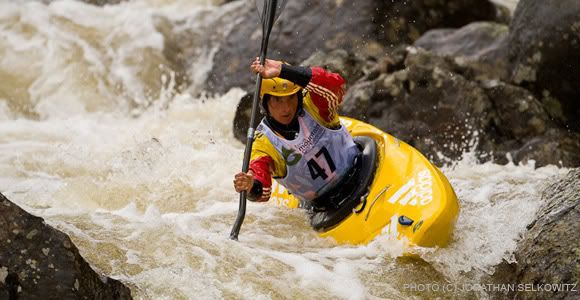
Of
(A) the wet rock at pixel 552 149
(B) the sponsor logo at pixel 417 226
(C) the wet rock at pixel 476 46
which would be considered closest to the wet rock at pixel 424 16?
(C) the wet rock at pixel 476 46

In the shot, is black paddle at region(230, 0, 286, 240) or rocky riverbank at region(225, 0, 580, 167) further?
rocky riverbank at region(225, 0, 580, 167)

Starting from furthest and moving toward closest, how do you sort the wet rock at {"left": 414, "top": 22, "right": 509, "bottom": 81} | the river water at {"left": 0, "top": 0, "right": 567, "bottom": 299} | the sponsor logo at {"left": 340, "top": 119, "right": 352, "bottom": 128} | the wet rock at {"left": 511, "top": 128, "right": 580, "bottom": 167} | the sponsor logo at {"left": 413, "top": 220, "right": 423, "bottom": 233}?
the wet rock at {"left": 414, "top": 22, "right": 509, "bottom": 81}, the wet rock at {"left": 511, "top": 128, "right": 580, "bottom": 167}, the sponsor logo at {"left": 340, "top": 119, "right": 352, "bottom": 128}, the sponsor logo at {"left": 413, "top": 220, "right": 423, "bottom": 233}, the river water at {"left": 0, "top": 0, "right": 567, "bottom": 299}

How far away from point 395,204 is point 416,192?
150 mm

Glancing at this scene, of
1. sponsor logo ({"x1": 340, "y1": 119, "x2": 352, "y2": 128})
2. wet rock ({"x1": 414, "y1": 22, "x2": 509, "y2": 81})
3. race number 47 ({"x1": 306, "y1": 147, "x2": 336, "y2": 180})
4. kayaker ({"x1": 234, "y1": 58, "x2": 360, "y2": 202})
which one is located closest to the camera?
kayaker ({"x1": 234, "y1": 58, "x2": 360, "y2": 202})

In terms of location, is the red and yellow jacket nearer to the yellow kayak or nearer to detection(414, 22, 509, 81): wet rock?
the yellow kayak

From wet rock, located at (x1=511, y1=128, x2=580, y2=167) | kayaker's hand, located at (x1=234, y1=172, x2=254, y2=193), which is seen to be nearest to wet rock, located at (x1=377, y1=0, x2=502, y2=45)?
wet rock, located at (x1=511, y1=128, x2=580, y2=167)

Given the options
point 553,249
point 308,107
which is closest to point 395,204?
point 308,107

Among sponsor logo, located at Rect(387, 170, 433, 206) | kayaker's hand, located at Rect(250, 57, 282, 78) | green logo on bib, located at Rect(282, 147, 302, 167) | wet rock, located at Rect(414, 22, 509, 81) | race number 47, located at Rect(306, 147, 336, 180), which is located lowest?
wet rock, located at Rect(414, 22, 509, 81)

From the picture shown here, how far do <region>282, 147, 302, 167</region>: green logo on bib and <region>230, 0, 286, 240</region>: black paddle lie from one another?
231mm

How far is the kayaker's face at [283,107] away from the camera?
4422mm

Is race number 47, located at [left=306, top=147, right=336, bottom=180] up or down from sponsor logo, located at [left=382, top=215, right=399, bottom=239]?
up

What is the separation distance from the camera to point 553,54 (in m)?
7.04

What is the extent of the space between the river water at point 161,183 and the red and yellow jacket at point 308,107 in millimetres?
401

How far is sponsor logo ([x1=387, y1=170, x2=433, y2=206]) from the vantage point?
439 cm
